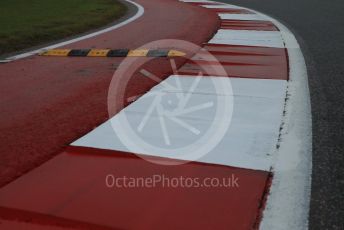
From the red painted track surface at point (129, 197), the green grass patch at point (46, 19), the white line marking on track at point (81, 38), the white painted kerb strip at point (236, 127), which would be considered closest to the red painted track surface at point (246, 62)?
the white painted kerb strip at point (236, 127)

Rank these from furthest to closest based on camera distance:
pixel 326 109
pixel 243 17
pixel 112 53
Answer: pixel 243 17, pixel 112 53, pixel 326 109

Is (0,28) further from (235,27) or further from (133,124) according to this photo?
(133,124)

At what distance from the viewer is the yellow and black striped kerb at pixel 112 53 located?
773 centimetres

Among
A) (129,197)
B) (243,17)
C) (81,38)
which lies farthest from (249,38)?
(129,197)

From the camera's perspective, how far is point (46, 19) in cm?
1237

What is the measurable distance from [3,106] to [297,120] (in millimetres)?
2999

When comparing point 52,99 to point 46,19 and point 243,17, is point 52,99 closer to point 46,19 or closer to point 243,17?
point 46,19

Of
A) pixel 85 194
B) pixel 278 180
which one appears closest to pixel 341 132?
pixel 278 180

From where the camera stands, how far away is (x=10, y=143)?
4098 mm

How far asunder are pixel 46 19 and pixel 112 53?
4.96 m

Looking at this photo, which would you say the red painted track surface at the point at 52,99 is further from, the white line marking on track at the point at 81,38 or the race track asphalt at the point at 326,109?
the race track asphalt at the point at 326,109

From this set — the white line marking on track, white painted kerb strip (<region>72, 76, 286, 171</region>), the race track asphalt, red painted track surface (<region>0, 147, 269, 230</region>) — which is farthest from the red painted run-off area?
the white line marking on track

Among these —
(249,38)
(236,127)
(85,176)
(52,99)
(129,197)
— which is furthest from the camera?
(249,38)

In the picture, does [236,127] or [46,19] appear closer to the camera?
[236,127]
